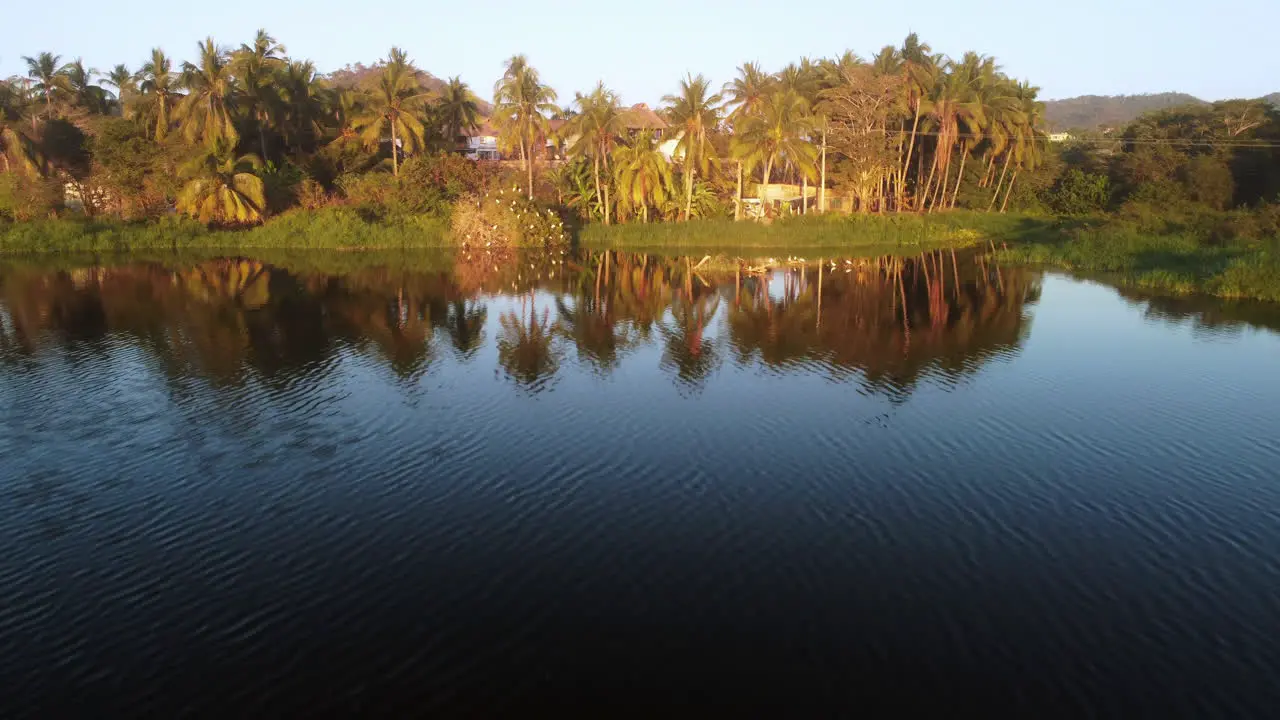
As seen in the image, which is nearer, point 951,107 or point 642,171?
point 642,171

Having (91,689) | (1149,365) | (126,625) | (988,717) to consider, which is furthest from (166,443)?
(1149,365)

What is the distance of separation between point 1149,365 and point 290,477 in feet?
84.8

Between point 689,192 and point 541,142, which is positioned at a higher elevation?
point 541,142

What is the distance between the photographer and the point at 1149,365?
26.6m

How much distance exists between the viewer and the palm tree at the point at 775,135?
60.9m

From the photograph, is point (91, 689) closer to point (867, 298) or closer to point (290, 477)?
point (290, 477)

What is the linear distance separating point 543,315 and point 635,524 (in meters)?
21.7

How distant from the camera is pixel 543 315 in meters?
35.6

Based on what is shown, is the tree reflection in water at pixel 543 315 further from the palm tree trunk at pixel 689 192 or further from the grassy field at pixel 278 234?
the palm tree trunk at pixel 689 192

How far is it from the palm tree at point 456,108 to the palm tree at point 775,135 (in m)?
30.0

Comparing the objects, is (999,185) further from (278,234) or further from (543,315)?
(278,234)

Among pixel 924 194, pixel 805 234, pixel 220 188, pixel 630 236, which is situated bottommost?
pixel 805 234

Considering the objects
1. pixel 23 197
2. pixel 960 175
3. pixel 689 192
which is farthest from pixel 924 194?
pixel 23 197

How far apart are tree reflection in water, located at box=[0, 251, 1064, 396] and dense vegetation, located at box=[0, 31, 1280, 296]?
1228 centimetres
